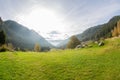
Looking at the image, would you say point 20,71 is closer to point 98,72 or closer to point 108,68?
point 98,72

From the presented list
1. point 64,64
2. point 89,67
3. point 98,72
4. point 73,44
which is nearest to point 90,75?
point 98,72

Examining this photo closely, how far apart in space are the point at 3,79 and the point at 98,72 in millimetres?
12193

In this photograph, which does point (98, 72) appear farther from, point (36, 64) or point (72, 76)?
point (36, 64)

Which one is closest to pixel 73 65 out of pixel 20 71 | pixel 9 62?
pixel 20 71

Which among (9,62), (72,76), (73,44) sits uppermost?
(73,44)

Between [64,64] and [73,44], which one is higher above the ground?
[73,44]

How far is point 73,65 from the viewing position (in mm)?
27859

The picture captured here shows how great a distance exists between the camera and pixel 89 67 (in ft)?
87.5

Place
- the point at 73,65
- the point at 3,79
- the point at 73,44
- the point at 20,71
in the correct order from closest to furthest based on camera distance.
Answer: the point at 3,79 < the point at 20,71 < the point at 73,65 < the point at 73,44

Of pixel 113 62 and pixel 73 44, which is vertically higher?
pixel 73 44

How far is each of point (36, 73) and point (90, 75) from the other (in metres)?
7.22

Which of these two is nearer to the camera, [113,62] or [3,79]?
[3,79]

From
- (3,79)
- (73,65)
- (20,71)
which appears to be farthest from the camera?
(73,65)

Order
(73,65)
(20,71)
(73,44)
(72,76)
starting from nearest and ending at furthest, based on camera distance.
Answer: (72,76)
(20,71)
(73,65)
(73,44)
